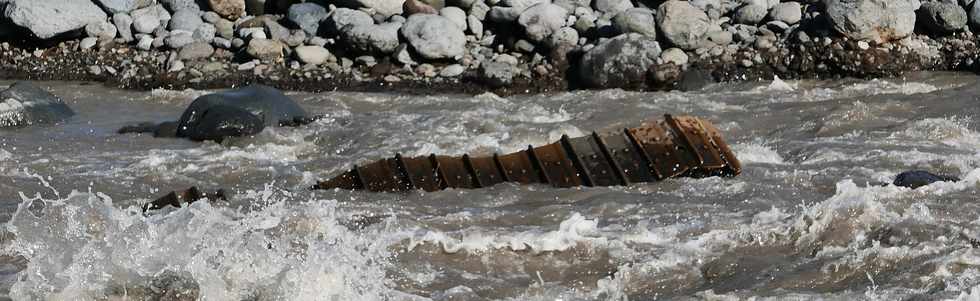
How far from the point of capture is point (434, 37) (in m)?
13.8

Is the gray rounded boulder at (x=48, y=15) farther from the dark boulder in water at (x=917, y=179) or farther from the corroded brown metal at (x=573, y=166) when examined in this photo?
the dark boulder in water at (x=917, y=179)

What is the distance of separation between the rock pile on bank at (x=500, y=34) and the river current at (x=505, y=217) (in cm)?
152

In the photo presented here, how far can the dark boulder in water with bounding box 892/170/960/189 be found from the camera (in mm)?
8180

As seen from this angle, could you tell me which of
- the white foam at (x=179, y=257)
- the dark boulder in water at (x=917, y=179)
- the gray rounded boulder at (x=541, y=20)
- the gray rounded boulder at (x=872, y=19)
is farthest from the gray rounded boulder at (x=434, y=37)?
the white foam at (x=179, y=257)

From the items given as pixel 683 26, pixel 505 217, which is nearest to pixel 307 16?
pixel 683 26

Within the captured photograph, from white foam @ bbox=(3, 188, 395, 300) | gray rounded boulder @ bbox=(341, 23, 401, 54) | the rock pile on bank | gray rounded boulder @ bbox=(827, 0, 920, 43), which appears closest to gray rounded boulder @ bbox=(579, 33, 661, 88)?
the rock pile on bank

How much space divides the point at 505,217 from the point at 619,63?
549 centimetres

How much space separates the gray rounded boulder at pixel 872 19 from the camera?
1352 centimetres

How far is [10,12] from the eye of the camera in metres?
14.9

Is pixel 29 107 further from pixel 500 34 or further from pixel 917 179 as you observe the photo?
pixel 917 179

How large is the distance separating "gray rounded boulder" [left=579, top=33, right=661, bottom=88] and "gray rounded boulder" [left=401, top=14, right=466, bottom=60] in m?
1.37

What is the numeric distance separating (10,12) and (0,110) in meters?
3.24

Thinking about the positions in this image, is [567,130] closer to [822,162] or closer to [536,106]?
[536,106]

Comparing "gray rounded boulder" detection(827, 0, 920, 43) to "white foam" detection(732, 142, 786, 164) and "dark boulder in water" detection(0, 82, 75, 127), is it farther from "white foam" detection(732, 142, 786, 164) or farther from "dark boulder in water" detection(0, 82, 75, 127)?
"dark boulder in water" detection(0, 82, 75, 127)
